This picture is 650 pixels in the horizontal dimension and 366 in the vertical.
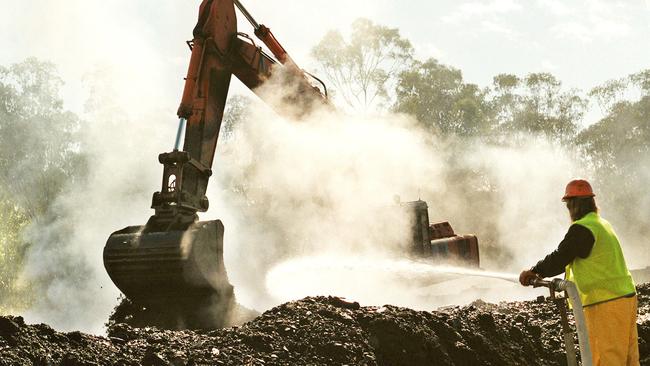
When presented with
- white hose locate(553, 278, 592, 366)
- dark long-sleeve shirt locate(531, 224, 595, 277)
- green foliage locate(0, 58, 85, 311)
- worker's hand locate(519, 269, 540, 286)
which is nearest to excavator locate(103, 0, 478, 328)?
worker's hand locate(519, 269, 540, 286)

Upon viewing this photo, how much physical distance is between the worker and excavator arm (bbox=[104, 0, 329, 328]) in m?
3.94

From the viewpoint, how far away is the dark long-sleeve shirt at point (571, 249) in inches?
168

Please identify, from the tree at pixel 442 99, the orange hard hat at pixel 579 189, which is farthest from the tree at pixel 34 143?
the orange hard hat at pixel 579 189

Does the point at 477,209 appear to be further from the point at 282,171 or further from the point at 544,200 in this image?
the point at 282,171

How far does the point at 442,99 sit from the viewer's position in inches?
1502

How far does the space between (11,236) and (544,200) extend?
2805cm

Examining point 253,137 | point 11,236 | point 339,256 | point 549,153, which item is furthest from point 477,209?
point 11,236

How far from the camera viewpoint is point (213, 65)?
8.38 m

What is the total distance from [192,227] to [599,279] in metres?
4.53

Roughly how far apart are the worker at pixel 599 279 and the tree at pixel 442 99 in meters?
31.9

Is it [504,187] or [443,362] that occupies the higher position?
[504,187]

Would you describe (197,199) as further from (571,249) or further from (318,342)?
(571,249)

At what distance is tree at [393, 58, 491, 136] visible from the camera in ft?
121

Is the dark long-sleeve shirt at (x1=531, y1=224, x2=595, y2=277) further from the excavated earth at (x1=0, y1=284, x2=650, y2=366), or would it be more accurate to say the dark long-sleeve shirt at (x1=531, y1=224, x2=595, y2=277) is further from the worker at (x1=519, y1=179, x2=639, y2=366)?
the excavated earth at (x1=0, y1=284, x2=650, y2=366)
